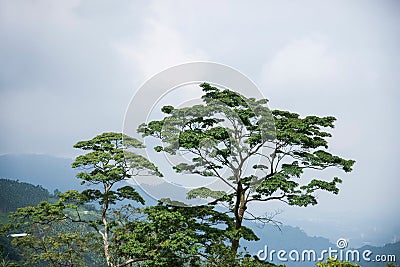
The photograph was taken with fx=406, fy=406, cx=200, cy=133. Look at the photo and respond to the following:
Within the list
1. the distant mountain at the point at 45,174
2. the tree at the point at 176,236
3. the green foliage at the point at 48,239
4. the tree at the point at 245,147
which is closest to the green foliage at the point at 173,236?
the tree at the point at 176,236

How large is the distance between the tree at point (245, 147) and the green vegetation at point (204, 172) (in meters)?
0.02

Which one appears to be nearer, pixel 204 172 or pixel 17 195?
pixel 204 172

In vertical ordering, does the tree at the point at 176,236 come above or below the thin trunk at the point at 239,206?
below

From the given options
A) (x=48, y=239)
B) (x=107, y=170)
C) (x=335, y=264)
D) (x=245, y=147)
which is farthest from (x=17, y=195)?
(x=335, y=264)

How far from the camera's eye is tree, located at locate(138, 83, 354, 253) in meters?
6.70

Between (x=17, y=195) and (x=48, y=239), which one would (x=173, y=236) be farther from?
(x=17, y=195)

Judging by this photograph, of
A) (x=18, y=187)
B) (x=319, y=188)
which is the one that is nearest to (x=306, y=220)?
(x=18, y=187)

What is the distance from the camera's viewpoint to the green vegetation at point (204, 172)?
6.63m

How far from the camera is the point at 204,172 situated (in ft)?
23.1

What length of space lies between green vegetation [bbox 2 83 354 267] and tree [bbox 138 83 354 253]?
0.02 metres

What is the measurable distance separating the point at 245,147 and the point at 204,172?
83cm

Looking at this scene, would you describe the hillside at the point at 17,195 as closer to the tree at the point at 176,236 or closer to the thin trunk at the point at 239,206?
the tree at the point at 176,236

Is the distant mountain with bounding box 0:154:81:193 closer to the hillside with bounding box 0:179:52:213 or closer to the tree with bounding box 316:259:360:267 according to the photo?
the hillside with bounding box 0:179:52:213

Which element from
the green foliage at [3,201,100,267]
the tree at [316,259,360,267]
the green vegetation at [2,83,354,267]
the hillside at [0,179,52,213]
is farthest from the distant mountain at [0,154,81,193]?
the tree at [316,259,360,267]
